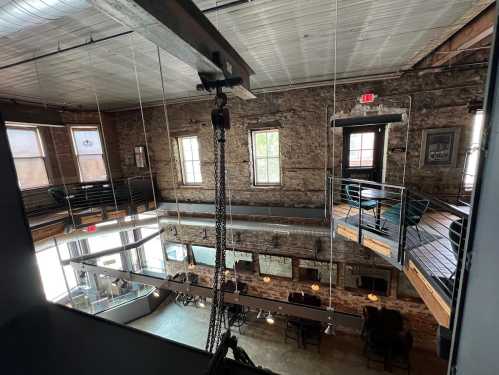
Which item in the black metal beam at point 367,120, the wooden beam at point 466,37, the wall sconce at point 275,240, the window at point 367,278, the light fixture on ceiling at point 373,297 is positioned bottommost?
the light fixture on ceiling at point 373,297

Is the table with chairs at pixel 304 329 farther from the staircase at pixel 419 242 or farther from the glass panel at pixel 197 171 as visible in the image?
the glass panel at pixel 197 171

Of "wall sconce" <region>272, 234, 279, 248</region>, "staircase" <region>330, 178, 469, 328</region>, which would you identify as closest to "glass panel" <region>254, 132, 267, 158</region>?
"wall sconce" <region>272, 234, 279, 248</region>

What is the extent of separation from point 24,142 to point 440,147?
873 cm

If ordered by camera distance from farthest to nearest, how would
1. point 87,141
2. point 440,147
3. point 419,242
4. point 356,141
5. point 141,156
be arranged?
point 141,156 → point 87,141 → point 356,141 → point 440,147 → point 419,242

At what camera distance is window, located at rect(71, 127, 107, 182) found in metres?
5.76

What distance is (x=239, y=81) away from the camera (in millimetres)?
1736

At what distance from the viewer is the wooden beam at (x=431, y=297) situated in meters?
2.08

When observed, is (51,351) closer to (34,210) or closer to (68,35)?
→ (68,35)

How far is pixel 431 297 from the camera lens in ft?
7.59

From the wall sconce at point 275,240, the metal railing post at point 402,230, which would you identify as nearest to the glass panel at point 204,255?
the wall sconce at point 275,240

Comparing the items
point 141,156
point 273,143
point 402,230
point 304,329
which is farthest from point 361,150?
point 141,156

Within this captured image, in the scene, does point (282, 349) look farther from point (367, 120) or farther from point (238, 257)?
point (367, 120)

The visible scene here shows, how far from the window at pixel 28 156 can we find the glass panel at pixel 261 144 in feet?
17.0

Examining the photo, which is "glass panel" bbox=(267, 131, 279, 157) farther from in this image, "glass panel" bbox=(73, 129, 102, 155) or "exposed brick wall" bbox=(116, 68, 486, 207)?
"glass panel" bbox=(73, 129, 102, 155)
